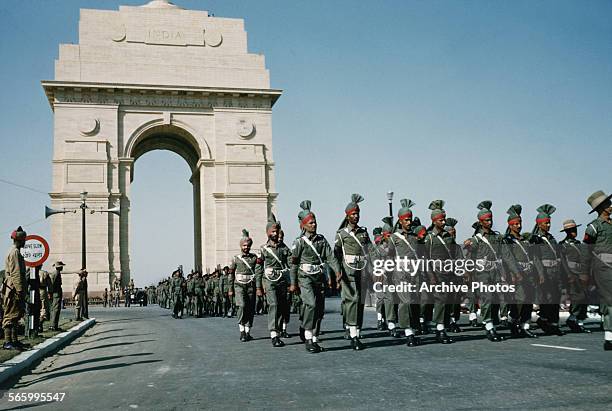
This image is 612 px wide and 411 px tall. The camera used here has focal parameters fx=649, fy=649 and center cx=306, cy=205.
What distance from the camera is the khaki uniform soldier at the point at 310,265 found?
389 inches

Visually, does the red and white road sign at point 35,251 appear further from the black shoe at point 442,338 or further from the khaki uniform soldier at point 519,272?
the khaki uniform soldier at point 519,272

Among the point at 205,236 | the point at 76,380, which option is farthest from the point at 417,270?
the point at 205,236

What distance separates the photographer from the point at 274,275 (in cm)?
1140

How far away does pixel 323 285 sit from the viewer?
33.9 feet

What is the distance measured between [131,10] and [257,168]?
12302 millimetres

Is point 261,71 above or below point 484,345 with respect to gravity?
above

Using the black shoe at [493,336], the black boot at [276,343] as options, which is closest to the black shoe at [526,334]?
the black shoe at [493,336]

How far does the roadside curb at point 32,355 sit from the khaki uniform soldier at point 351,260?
4497 millimetres

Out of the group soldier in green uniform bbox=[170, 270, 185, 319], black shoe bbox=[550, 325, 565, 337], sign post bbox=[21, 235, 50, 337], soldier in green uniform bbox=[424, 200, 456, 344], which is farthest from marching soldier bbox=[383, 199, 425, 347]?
soldier in green uniform bbox=[170, 270, 185, 319]

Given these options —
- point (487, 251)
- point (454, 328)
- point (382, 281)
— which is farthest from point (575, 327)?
point (382, 281)

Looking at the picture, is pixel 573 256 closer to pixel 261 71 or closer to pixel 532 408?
pixel 532 408

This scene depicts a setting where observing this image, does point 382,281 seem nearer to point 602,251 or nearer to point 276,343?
point 276,343

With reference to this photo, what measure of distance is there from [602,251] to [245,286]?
6.51m

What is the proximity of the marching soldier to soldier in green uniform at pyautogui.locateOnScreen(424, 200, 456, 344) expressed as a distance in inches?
7.4
